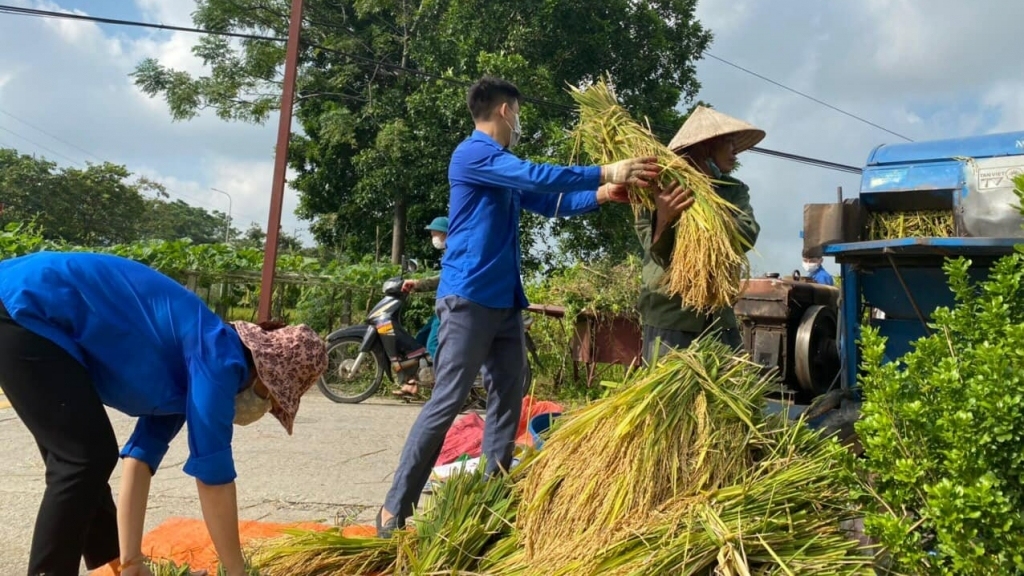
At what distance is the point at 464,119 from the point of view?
15.7 m

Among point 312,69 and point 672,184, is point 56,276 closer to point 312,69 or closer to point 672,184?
point 672,184

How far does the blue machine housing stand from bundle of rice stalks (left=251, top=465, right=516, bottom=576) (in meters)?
2.28

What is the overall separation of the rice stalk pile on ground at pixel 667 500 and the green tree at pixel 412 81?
1047 centimetres

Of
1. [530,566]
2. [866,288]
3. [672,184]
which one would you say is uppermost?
[672,184]

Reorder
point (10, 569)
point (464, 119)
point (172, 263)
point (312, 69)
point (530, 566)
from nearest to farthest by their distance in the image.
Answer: point (530, 566) < point (10, 569) < point (172, 263) < point (464, 119) < point (312, 69)

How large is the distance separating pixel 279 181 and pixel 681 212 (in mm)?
8381

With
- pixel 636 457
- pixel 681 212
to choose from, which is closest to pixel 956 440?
pixel 636 457

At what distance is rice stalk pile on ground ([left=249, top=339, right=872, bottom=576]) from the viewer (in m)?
2.18

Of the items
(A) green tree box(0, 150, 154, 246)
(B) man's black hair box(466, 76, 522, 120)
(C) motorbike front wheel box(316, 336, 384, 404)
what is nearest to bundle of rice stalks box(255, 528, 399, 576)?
(B) man's black hair box(466, 76, 522, 120)

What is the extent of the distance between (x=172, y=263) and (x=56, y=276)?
8.78 metres

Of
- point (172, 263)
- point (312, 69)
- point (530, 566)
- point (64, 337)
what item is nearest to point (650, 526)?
point (530, 566)

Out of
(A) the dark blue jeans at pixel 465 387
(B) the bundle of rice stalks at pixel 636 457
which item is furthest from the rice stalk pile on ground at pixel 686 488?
(A) the dark blue jeans at pixel 465 387

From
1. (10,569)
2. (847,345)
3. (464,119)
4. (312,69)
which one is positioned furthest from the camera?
(312,69)

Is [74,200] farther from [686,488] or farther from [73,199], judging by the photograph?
[686,488]
